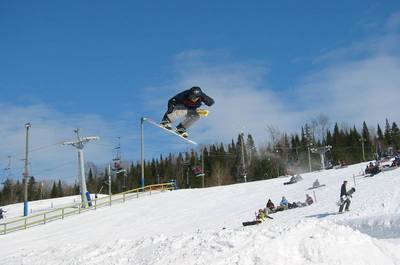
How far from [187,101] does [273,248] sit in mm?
6185

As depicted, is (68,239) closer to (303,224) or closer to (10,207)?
(303,224)

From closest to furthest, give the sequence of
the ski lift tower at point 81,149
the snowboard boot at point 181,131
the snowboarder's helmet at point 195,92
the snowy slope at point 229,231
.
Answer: the snowy slope at point 229,231 < the snowboarder's helmet at point 195,92 < the snowboard boot at point 181,131 < the ski lift tower at point 81,149

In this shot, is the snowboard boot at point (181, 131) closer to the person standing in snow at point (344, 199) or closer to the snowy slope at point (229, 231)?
the snowy slope at point (229, 231)

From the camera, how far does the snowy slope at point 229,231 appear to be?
975 centimetres

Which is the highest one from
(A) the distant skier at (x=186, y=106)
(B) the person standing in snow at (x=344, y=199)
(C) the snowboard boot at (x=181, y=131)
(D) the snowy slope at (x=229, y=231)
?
(A) the distant skier at (x=186, y=106)

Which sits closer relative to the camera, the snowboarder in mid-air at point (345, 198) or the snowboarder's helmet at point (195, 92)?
the snowboarder's helmet at point (195, 92)

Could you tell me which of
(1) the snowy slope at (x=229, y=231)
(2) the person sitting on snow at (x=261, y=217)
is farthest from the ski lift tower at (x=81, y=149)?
(2) the person sitting on snow at (x=261, y=217)

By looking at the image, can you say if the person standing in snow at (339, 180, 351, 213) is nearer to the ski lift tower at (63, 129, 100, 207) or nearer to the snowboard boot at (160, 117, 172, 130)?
the snowboard boot at (160, 117, 172, 130)

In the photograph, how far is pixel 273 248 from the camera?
9.59 metres

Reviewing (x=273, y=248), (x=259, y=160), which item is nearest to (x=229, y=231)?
(x=273, y=248)

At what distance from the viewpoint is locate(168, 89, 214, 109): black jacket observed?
14242 millimetres

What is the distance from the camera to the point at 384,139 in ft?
353

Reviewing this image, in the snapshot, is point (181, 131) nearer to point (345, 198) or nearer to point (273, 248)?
point (273, 248)

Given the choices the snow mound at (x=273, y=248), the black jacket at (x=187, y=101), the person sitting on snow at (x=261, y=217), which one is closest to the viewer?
the snow mound at (x=273, y=248)
